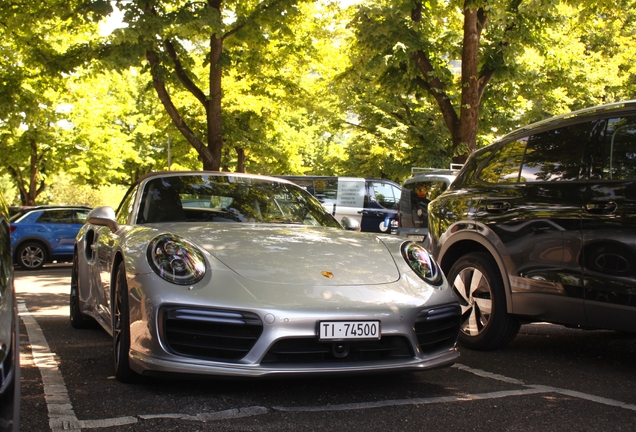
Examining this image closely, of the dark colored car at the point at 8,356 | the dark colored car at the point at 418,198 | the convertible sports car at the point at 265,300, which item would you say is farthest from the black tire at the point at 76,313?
the dark colored car at the point at 418,198

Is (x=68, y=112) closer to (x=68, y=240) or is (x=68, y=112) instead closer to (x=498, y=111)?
(x=68, y=240)

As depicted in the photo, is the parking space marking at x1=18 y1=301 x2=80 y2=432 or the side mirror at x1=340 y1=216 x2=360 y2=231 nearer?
the parking space marking at x1=18 y1=301 x2=80 y2=432

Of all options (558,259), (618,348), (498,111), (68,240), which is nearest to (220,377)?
(558,259)

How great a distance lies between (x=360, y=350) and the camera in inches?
157

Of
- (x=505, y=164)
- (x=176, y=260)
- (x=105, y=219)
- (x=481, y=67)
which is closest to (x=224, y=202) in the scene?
(x=105, y=219)

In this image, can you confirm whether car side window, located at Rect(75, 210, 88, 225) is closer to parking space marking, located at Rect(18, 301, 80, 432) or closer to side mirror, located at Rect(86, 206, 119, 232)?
parking space marking, located at Rect(18, 301, 80, 432)

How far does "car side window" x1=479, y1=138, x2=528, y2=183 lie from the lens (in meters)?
5.75

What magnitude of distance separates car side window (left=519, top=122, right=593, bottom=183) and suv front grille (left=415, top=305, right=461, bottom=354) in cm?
144

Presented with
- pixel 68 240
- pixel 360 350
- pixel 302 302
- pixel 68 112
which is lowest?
pixel 68 240

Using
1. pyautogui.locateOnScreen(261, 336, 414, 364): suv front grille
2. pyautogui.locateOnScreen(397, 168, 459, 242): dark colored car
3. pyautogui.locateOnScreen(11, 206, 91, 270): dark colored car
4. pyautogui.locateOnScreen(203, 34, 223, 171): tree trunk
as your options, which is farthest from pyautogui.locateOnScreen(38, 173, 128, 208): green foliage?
pyautogui.locateOnScreen(261, 336, 414, 364): suv front grille

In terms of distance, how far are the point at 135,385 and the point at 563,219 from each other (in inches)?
118

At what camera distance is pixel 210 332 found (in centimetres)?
385

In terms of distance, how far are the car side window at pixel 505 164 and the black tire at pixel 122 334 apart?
305 centimetres

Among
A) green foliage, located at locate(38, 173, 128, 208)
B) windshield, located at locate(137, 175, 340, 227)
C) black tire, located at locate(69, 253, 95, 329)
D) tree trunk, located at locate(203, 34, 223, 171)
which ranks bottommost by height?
green foliage, located at locate(38, 173, 128, 208)
